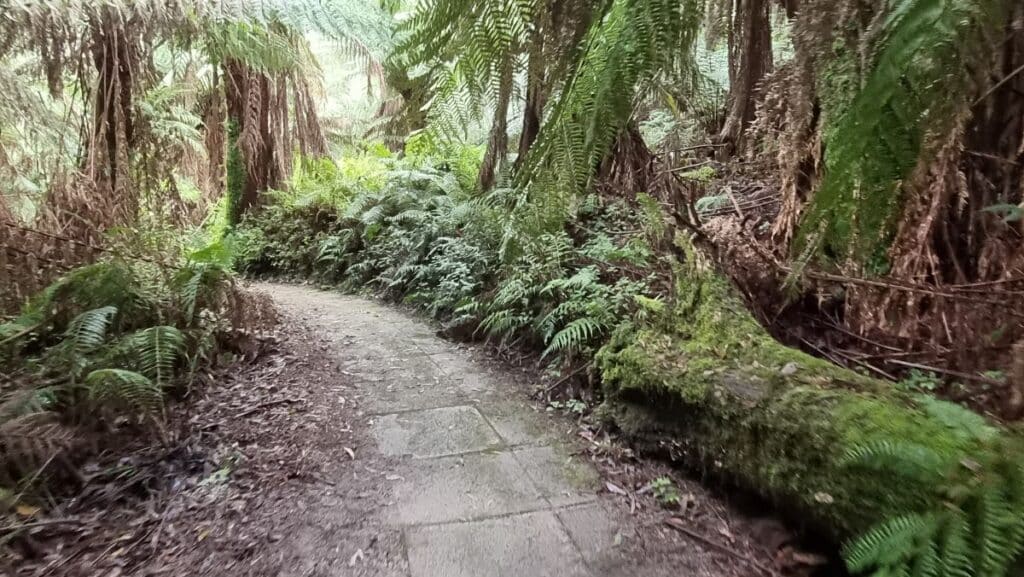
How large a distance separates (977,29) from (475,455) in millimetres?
2713

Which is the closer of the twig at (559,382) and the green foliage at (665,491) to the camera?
the green foliage at (665,491)

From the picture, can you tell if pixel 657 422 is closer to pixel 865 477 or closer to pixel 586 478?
pixel 586 478

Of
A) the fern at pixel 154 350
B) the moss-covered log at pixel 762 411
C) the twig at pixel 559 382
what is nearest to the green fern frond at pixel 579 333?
the twig at pixel 559 382

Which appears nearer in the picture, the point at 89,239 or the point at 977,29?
the point at 977,29

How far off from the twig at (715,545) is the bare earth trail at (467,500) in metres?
0.05

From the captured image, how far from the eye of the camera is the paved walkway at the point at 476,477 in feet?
7.55

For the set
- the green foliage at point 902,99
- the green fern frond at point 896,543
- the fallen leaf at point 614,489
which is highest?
the green foliage at point 902,99

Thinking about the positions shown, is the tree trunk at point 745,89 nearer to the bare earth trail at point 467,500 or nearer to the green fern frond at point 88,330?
the bare earth trail at point 467,500

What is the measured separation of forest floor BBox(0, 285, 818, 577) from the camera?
2.27 meters

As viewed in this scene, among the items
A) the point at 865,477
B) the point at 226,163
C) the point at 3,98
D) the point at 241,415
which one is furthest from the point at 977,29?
the point at 226,163

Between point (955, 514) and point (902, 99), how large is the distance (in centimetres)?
119

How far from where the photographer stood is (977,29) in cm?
94

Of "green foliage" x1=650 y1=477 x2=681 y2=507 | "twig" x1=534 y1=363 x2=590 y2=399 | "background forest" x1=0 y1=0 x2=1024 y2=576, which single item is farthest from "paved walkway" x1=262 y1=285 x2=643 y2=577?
"background forest" x1=0 y1=0 x2=1024 y2=576

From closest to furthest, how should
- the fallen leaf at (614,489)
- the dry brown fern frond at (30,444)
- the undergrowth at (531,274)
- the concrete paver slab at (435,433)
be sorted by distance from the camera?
the undergrowth at (531,274), the dry brown fern frond at (30,444), the fallen leaf at (614,489), the concrete paver slab at (435,433)
